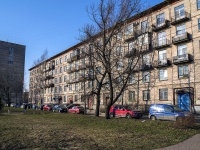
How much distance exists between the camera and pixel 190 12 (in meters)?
31.2

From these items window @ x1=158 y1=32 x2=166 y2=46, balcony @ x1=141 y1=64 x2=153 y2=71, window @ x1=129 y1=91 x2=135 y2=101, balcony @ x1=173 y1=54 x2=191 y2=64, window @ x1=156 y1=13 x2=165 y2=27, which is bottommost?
window @ x1=129 y1=91 x2=135 y2=101

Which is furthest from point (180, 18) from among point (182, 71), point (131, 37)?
point (131, 37)

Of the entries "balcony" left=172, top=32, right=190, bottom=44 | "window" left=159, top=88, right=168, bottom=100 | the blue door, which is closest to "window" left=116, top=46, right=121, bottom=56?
"balcony" left=172, top=32, right=190, bottom=44

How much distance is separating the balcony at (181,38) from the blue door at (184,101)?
7277 mm

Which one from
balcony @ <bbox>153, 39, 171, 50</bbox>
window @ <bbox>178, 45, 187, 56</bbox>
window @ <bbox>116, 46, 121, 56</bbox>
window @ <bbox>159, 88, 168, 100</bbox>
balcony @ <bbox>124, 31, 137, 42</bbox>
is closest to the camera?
balcony @ <bbox>124, 31, 137, 42</bbox>

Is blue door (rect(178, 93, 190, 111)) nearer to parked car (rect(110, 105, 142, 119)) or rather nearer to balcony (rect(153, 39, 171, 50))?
balcony (rect(153, 39, 171, 50))

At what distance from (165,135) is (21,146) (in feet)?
22.0

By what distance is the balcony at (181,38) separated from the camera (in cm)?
3096

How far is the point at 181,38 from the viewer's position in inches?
1242

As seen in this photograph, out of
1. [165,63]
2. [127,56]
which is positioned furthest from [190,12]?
[127,56]

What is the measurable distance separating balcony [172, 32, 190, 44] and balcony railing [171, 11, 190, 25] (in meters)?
2.02

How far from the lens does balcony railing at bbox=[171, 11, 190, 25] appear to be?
31312 mm

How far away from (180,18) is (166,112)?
Answer: 16.2 meters

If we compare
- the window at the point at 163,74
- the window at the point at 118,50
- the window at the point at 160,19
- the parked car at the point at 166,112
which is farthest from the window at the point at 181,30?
the parked car at the point at 166,112
